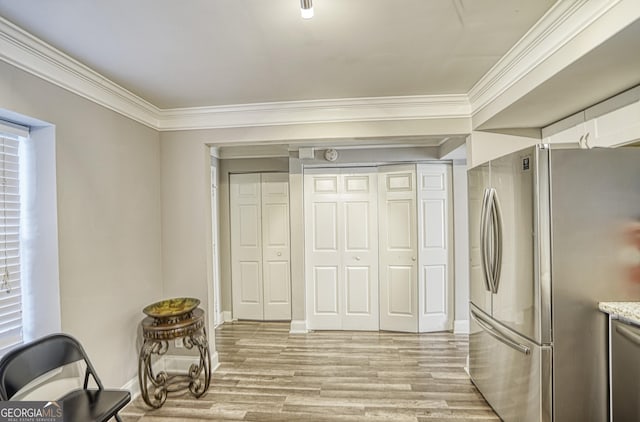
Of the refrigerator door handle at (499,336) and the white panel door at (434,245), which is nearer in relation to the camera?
the refrigerator door handle at (499,336)

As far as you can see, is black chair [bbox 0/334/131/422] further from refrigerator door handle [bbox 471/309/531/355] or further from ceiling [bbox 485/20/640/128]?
ceiling [bbox 485/20/640/128]

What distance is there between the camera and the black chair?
1588 mm

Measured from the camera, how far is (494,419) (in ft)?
7.34

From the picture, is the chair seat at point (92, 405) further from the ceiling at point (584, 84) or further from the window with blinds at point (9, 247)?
the ceiling at point (584, 84)

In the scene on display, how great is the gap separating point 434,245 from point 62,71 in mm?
3800

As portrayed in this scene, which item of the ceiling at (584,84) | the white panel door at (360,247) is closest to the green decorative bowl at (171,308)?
the white panel door at (360,247)

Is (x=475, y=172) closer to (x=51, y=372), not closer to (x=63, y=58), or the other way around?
(x=63, y=58)

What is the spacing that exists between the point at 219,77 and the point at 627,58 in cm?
233

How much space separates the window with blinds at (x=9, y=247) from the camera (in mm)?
1807

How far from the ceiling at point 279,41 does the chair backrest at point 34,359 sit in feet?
5.58

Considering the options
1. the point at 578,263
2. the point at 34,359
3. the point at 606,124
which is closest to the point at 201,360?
the point at 34,359

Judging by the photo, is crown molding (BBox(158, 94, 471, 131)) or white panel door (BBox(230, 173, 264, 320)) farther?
white panel door (BBox(230, 173, 264, 320))

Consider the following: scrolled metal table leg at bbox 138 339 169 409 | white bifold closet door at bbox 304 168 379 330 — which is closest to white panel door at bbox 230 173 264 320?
white bifold closet door at bbox 304 168 379 330

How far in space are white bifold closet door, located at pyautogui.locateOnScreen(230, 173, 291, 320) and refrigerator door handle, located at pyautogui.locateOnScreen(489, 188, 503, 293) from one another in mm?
2776
